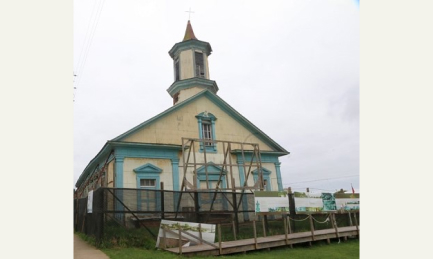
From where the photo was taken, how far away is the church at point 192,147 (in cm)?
1546

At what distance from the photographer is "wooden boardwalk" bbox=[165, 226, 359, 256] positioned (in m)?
9.55

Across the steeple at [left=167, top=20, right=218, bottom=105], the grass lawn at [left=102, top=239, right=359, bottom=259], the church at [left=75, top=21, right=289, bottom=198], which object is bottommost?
the grass lawn at [left=102, top=239, right=359, bottom=259]

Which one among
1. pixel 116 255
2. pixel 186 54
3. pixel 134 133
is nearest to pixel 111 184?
pixel 134 133

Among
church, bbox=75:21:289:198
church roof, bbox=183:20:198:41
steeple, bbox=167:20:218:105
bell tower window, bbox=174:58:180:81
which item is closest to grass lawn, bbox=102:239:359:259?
church, bbox=75:21:289:198

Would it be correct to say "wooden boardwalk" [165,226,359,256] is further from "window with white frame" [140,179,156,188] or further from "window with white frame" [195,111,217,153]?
"window with white frame" [195,111,217,153]

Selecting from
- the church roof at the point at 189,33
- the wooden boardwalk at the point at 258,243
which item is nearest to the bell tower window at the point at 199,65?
the church roof at the point at 189,33

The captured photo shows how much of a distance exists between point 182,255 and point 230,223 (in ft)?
11.0

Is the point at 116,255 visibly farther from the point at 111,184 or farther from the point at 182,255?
the point at 111,184

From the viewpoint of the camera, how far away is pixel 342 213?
1475 centimetres

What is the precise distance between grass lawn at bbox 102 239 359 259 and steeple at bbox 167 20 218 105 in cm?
1204

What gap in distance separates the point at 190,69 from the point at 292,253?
14071 millimetres

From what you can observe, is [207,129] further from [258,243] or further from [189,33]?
[258,243]

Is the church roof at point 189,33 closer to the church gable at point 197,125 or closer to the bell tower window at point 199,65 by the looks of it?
the bell tower window at point 199,65

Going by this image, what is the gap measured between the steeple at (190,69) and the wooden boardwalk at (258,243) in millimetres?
11549
